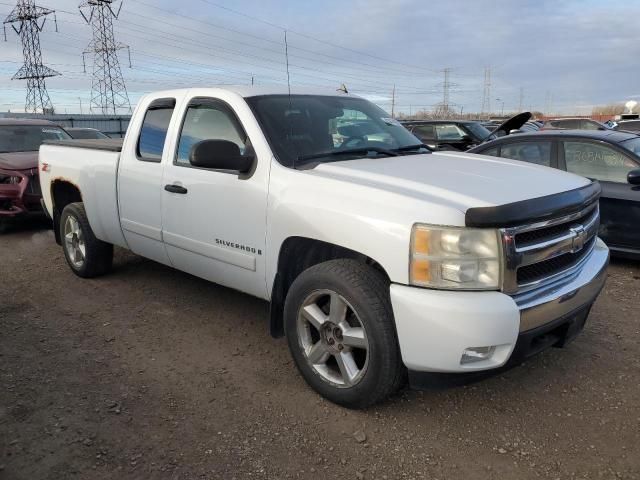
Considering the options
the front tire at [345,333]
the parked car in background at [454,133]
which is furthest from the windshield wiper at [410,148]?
the parked car in background at [454,133]

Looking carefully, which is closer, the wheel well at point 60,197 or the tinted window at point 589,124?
the wheel well at point 60,197

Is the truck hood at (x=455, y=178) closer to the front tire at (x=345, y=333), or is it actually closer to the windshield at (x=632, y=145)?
the front tire at (x=345, y=333)

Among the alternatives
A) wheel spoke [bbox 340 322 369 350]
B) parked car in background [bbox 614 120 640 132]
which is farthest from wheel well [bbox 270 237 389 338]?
parked car in background [bbox 614 120 640 132]

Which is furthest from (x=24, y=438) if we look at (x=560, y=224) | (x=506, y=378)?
(x=560, y=224)

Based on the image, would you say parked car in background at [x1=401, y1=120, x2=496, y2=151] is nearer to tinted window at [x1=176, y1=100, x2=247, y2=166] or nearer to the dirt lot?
the dirt lot

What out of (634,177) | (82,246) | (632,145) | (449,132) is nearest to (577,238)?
(634,177)

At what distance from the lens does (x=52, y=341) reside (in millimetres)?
4145

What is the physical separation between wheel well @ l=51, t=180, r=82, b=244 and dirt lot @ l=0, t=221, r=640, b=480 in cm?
168

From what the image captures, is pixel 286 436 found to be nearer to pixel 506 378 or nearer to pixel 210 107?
pixel 506 378

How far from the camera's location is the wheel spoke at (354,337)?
298 centimetres

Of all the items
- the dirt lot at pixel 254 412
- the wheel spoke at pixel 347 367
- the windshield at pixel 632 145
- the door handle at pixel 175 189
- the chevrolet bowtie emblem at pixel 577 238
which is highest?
the windshield at pixel 632 145

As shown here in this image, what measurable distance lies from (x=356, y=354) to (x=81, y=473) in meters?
1.53

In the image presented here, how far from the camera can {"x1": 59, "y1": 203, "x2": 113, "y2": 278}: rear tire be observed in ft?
17.8

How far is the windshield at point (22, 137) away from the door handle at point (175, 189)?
5.79 meters
